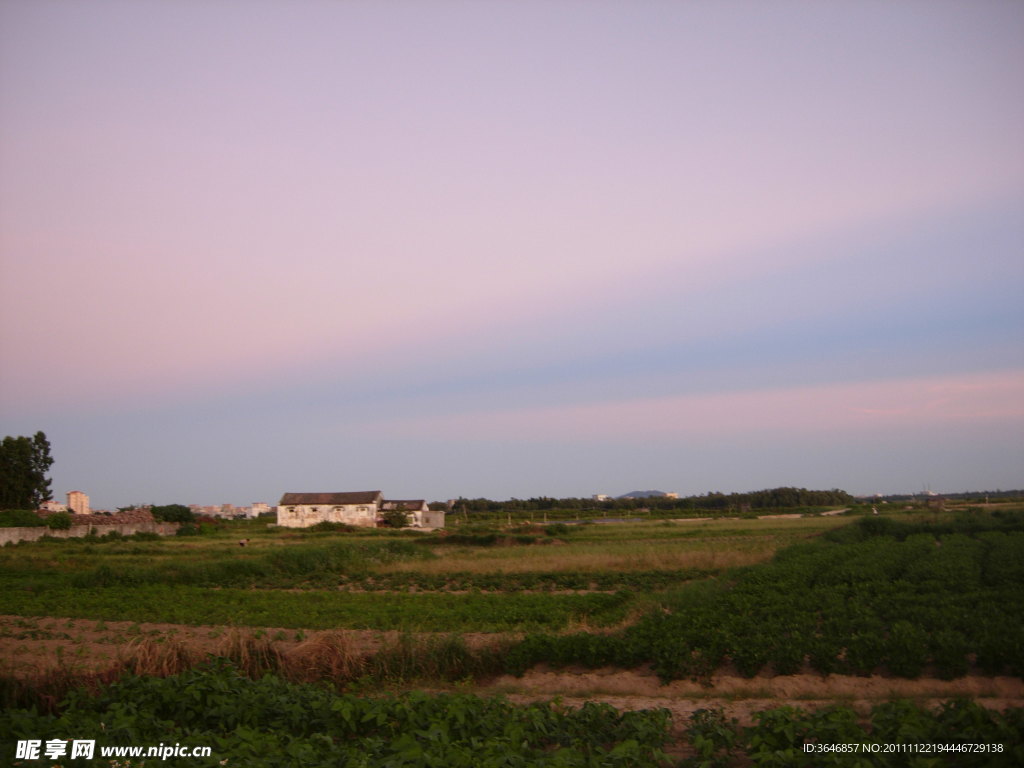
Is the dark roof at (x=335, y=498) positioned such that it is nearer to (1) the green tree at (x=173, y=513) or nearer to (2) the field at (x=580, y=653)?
(1) the green tree at (x=173, y=513)

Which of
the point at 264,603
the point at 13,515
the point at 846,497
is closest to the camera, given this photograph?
the point at 264,603

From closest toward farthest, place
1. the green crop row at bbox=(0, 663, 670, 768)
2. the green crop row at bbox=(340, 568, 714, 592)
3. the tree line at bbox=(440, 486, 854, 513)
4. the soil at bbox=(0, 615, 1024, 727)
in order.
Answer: the green crop row at bbox=(0, 663, 670, 768), the soil at bbox=(0, 615, 1024, 727), the green crop row at bbox=(340, 568, 714, 592), the tree line at bbox=(440, 486, 854, 513)

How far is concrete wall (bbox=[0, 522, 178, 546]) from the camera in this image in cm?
5341

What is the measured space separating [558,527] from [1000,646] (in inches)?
2101

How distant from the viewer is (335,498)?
80812 millimetres

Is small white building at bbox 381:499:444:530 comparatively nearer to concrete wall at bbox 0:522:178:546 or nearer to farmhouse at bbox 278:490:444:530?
farmhouse at bbox 278:490:444:530

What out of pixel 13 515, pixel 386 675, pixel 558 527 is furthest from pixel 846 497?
pixel 386 675

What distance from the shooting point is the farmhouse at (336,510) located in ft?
259

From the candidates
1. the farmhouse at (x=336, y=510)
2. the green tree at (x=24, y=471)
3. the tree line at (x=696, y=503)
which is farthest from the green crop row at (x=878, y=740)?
the tree line at (x=696, y=503)

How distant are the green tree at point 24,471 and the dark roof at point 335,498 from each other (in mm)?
25268

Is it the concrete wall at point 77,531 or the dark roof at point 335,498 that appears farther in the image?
the dark roof at point 335,498

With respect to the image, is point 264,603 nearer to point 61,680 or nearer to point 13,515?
point 61,680

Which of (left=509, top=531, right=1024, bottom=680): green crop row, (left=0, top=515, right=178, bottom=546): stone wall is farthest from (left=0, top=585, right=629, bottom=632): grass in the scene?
(left=0, top=515, right=178, bottom=546): stone wall

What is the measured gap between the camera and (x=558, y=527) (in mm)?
64875
